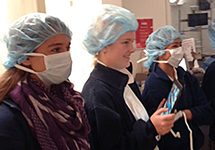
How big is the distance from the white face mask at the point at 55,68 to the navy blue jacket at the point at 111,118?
19cm

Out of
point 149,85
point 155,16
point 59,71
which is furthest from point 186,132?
point 155,16

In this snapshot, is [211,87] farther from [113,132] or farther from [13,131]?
[13,131]

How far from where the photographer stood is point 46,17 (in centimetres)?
101

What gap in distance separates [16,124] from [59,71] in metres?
0.29

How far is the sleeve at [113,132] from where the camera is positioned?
1086 mm

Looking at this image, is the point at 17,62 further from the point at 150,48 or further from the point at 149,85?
the point at 150,48

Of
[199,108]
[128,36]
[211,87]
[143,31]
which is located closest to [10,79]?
[128,36]

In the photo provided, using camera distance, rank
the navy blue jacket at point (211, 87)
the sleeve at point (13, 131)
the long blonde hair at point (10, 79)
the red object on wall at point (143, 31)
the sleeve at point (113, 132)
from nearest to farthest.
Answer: the sleeve at point (13, 131), the long blonde hair at point (10, 79), the sleeve at point (113, 132), the navy blue jacket at point (211, 87), the red object on wall at point (143, 31)

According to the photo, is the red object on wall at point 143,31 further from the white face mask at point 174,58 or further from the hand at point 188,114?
the hand at point 188,114

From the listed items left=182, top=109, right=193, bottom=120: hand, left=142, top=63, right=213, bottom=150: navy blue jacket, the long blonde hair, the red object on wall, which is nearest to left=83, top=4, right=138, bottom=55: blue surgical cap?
the long blonde hair

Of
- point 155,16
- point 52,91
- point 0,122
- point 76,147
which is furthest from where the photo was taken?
point 155,16

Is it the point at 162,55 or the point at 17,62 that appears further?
the point at 162,55

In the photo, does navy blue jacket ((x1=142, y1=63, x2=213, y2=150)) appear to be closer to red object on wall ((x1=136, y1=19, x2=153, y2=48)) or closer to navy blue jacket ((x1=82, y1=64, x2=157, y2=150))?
navy blue jacket ((x1=82, y1=64, x2=157, y2=150))

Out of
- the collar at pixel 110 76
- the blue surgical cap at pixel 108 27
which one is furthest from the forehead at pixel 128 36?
the collar at pixel 110 76
